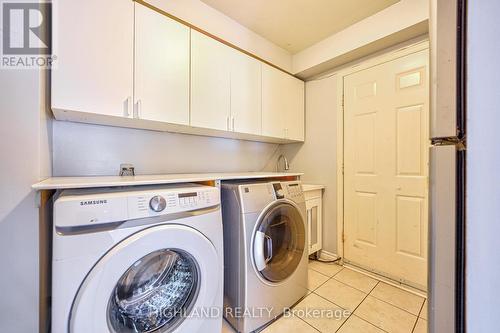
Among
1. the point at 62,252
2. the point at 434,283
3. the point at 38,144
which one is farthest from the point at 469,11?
the point at 38,144

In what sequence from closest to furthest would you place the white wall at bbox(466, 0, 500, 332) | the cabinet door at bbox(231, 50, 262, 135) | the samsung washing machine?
the white wall at bbox(466, 0, 500, 332), the samsung washing machine, the cabinet door at bbox(231, 50, 262, 135)

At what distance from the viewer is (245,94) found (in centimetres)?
187

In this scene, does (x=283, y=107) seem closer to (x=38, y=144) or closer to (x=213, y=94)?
(x=213, y=94)

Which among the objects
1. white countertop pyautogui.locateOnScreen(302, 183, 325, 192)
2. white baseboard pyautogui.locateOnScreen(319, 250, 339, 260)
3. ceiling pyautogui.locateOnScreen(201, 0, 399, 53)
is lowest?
white baseboard pyautogui.locateOnScreen(319, 250, 339, 260)

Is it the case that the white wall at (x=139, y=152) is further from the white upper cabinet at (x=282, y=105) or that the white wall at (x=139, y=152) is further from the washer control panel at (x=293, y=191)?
the washer control panel at (x=293, y=191)

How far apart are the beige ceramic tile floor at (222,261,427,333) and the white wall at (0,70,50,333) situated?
1.01 metres

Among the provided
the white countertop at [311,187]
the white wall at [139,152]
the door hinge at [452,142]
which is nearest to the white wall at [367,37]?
the white wall at [139,152]

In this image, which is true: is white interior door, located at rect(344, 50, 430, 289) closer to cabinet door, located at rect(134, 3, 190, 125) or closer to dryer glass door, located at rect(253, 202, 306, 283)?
dryer glass door, located at rect(253, 202, 306, 283)

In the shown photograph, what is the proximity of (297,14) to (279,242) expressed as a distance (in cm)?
190

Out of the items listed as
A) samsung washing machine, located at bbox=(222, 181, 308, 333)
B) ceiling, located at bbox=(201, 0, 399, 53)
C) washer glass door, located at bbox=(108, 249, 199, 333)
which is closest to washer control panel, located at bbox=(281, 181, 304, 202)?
samsung washing machine, located at bbox=(222, 181, 308, 333)

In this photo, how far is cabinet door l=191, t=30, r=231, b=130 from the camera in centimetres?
154

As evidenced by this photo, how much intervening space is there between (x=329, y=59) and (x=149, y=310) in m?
2.46

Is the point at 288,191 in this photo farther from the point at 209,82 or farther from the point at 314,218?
the point at 209,82

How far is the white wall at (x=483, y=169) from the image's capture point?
0.36 m
